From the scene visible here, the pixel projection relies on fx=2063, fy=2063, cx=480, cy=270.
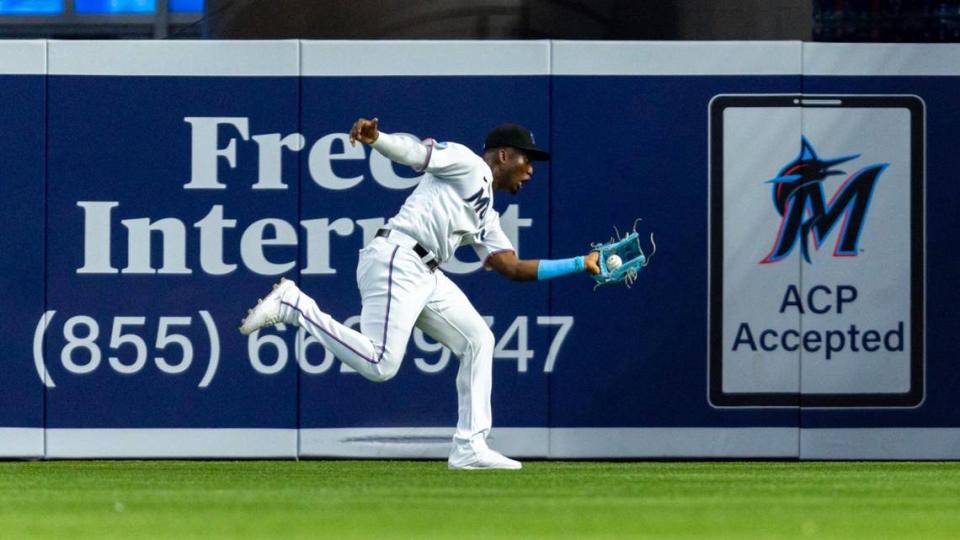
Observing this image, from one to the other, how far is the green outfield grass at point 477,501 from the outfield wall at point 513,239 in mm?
851

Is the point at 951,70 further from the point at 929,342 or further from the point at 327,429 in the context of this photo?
the point at 327,429

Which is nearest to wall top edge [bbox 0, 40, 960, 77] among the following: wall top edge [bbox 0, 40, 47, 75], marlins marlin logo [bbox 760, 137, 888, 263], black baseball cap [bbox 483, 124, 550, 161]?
wall top edge [bbox 0, 40, 47, 75]

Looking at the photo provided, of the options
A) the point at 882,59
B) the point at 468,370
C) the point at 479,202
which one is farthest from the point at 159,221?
the point at 882,59

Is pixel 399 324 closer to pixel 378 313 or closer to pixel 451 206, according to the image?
pixel 378 313

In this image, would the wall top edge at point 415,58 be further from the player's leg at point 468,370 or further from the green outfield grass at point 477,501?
the green outfield grass at point 477,501

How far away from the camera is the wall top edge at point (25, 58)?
12422 millimetres

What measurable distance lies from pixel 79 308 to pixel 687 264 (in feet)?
12.1

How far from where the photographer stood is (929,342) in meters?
12.7

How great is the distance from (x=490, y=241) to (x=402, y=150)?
0.95 metres

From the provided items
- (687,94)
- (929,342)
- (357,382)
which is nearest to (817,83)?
(687,94)

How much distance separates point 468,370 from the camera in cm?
1062

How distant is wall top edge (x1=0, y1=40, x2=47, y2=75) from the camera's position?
1242 centimetres

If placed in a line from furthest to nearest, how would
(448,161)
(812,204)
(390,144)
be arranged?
(812,204)
(448,161)
(390,144)

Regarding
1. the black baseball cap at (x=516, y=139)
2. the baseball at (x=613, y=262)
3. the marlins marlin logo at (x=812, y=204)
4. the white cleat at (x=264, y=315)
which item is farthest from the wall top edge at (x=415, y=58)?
the white cleat at (x=264, y=315)
